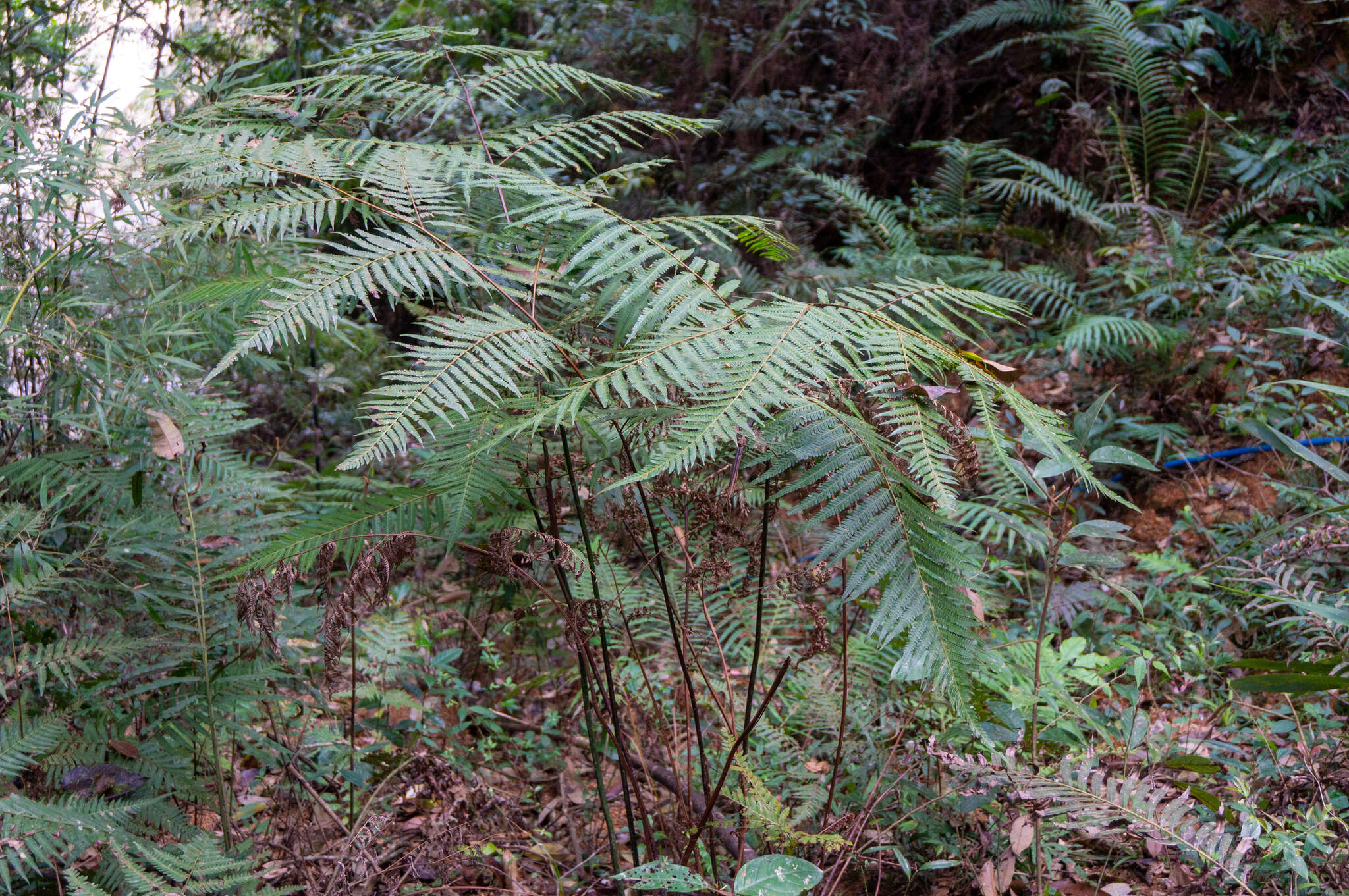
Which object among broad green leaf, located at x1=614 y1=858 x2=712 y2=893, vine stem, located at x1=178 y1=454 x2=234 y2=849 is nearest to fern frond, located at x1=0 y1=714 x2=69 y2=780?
vine stem, located at x1=178 y1=454 x2=234 y2=849

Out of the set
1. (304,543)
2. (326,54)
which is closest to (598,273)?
(304,543)

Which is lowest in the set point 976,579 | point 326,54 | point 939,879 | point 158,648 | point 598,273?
point 939,879

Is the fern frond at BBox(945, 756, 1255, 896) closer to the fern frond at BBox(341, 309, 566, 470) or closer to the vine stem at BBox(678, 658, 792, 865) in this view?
the vine stem at BBox(678, 658, 792, 865)

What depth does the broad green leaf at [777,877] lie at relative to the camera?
1178 millimetres

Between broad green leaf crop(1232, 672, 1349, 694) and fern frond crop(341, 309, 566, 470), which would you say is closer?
fern frond crop(341, 309, 566, 470)

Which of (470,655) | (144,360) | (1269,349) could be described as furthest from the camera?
(1269,349)

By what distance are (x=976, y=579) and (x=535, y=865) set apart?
125 cm

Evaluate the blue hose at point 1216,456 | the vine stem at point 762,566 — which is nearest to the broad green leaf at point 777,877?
the vine stem at point 762,566

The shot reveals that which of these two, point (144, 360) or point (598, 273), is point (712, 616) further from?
point (144, 360)

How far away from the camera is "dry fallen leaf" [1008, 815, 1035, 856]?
4.69 feet

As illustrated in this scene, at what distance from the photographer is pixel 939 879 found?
166 cm

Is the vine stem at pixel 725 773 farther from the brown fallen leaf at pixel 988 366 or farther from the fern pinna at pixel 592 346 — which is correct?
the brown fallen leaf at pixel 988 366

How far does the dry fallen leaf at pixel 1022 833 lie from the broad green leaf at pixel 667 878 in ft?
1.92

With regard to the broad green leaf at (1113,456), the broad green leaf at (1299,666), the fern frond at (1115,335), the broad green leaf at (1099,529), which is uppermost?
the broad green leaf at (1113,456)
